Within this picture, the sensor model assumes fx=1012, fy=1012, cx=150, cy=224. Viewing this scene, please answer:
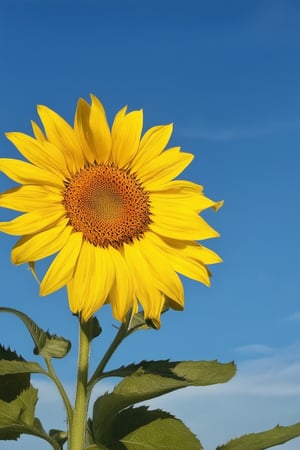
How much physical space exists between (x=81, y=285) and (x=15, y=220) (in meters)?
0.44

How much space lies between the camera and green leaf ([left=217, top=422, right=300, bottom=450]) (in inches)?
203

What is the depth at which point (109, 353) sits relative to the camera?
502cm

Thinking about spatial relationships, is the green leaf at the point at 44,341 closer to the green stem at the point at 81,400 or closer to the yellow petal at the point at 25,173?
the green stem at the point at 81,400

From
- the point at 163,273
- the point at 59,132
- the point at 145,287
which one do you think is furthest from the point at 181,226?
the point at 59,132

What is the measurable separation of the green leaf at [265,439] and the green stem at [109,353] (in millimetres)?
809

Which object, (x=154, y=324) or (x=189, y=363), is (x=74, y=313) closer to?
(x=154, y=324)

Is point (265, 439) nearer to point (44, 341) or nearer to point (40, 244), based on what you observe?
point (44, 341)

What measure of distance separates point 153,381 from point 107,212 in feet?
2.89

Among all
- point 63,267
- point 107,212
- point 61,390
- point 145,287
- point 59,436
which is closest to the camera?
point 63,267

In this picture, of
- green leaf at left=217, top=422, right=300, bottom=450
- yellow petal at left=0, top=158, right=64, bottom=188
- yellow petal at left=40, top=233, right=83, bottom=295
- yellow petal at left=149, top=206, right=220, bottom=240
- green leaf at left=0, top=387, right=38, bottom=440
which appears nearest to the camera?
yellow petal at left=40, top=233, right=83, bottom=295

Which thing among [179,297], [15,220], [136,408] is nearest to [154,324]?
[179,297]

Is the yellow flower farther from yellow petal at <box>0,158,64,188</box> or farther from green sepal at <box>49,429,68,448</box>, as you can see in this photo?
green sepal at <box>49,429,68,448</box>

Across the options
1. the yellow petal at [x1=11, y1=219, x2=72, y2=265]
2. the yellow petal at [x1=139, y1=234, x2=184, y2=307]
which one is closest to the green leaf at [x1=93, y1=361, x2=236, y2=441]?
the yellow petal at [x1=139, y1=234, x2=184, y2=307]

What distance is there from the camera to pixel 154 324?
4875 mm
